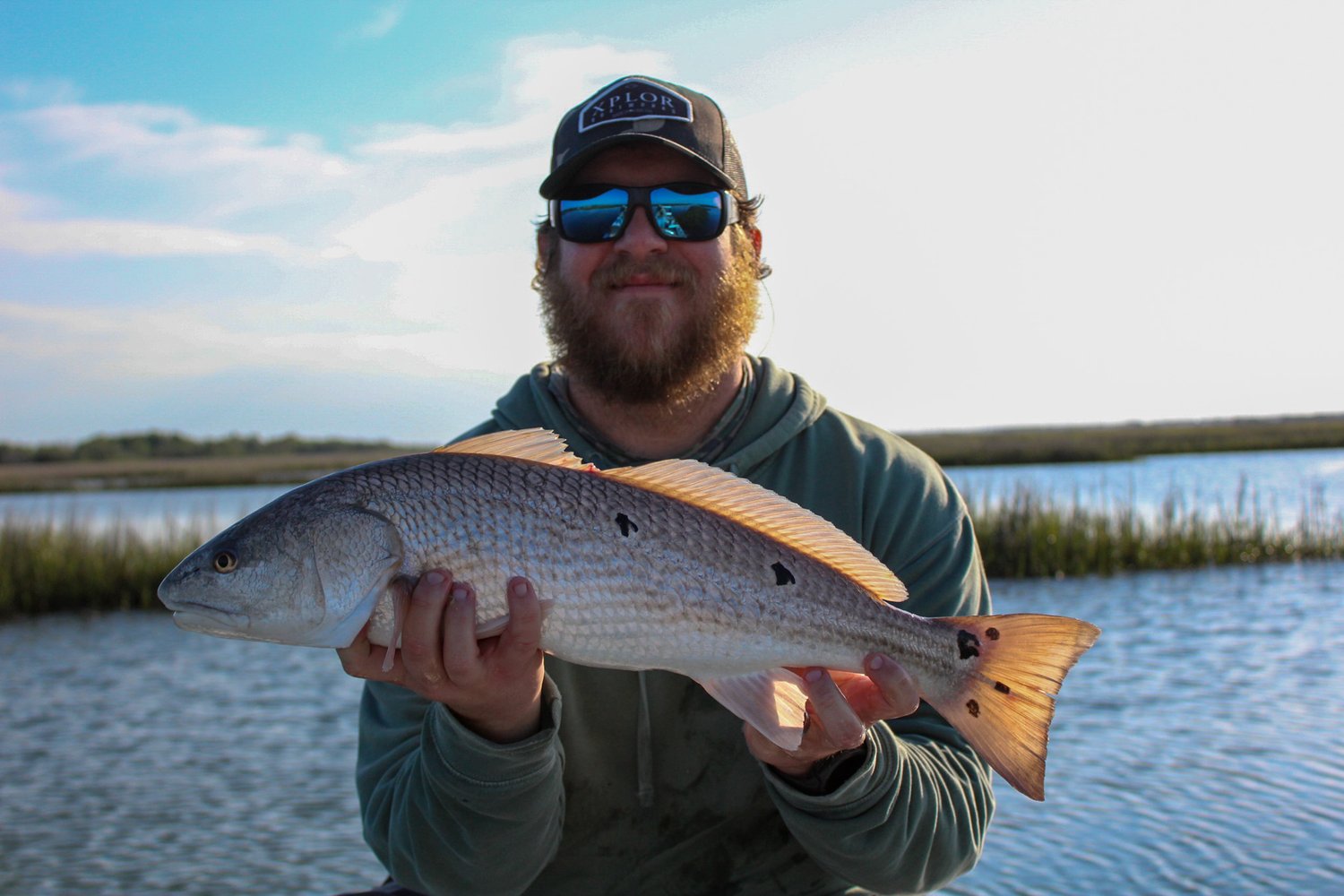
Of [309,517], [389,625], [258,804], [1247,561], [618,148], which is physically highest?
[618,148]

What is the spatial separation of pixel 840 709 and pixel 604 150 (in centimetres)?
236

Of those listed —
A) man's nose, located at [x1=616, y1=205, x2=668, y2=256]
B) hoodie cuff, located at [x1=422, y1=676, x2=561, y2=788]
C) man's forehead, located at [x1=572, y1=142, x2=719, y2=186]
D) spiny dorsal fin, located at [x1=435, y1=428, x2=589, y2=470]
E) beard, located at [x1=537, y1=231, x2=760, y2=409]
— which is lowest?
hoodie cuff, located at [x1=422, y1=676, x2=561, y2=788]

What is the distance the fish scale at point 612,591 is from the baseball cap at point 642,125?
5.40ft

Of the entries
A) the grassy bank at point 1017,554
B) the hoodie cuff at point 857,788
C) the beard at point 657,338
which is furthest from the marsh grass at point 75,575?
the hoodie cuff at point 857,788

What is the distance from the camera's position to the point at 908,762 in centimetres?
327

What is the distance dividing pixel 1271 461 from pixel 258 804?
41.7m

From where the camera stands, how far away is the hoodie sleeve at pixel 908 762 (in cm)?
312

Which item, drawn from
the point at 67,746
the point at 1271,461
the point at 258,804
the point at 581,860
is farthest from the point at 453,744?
the point at 1271,461

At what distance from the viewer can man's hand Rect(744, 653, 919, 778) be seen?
279 cm

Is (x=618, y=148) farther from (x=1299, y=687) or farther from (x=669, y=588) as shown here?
(x=1299, y=687)

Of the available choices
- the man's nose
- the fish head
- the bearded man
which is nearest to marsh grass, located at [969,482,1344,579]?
the bearded man

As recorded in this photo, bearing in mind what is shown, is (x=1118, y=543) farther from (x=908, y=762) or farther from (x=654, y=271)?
(x=908, y=762)

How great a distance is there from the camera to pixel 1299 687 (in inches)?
417

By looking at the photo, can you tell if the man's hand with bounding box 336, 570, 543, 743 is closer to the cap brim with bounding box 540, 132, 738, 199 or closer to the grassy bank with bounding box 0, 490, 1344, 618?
the cap brim with bounding box 540, 132, 738, 199
